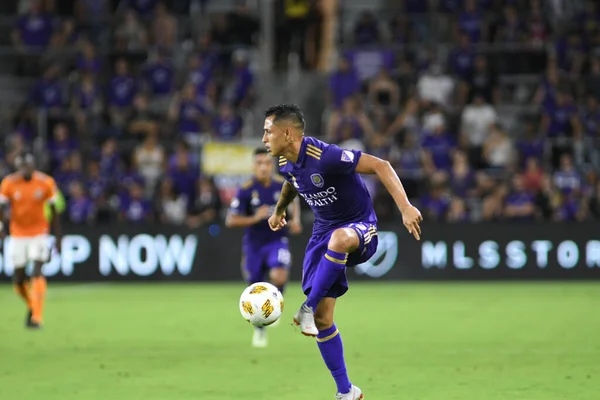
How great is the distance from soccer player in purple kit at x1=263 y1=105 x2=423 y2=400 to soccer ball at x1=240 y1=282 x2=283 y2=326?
0.84 feet

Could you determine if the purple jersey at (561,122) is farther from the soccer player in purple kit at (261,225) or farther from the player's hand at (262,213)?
the player's hand at (262,213)

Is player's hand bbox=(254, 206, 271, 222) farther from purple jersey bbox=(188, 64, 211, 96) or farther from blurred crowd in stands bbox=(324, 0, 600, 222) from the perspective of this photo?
purple jersey bbox=(188, 64, 211, 96)

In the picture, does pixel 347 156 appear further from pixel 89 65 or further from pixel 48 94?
pixel 48 94

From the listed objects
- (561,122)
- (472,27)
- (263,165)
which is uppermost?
(472,27)

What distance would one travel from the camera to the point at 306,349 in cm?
1187

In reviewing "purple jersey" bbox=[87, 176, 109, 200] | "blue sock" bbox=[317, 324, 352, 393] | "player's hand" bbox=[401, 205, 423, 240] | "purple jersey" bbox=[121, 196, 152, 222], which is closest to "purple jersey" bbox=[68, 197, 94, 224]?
"purple jersey" bbox=[87, 176, 109, 200]

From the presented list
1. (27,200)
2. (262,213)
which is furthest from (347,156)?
(27,200)

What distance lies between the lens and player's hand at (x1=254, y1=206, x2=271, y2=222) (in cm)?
1238

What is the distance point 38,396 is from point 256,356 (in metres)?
3.03

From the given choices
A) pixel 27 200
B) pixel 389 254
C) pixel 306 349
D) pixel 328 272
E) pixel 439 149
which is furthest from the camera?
pixel 439 149

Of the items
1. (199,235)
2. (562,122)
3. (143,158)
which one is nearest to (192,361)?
(199,235)

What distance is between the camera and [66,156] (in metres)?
22.7

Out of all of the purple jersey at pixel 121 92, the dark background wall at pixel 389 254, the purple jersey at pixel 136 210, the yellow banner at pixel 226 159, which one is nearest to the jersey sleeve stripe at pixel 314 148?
the dark background wall at pixel 389 254

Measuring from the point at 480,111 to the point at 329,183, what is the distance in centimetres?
1553
